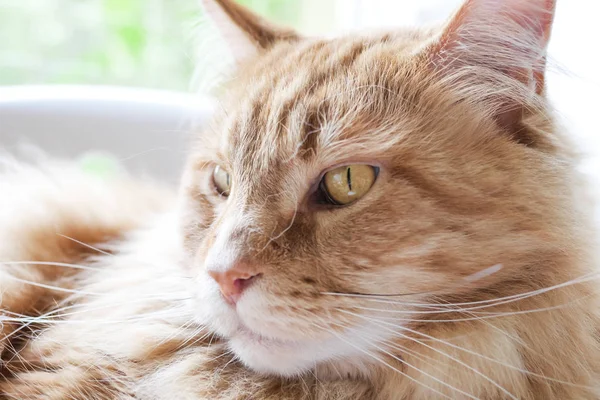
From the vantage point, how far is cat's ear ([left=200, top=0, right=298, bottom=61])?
1.43 metres

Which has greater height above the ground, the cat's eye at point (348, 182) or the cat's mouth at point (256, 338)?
the cat's eye at point (348, 182)

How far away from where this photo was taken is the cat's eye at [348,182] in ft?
3.26

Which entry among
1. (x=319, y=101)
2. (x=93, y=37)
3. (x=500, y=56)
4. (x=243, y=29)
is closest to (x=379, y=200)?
(x=319, y=101)

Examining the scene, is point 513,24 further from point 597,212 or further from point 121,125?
point 121,125

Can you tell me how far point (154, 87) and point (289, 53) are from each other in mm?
Result: 1930

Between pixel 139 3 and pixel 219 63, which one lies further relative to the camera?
pixel 139 3

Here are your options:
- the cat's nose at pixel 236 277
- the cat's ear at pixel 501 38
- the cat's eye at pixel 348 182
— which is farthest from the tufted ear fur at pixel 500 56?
the cat's nose at pixel 236 277

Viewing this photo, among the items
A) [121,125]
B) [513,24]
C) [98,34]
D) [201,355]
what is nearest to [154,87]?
[98,34]

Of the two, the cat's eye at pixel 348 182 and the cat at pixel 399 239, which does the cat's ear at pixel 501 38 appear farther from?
the cat's eye at pixel 348 182

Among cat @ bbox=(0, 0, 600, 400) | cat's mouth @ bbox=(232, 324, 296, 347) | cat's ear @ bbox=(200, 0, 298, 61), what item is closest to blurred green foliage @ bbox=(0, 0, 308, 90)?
cat's ear @ bbox=(200, 0, 298, 61)

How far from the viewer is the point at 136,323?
4.26 feet

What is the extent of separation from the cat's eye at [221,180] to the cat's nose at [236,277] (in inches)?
13.4

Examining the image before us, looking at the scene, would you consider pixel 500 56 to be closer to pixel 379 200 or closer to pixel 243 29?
pixel 379 200

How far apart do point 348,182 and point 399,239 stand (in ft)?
0.45
